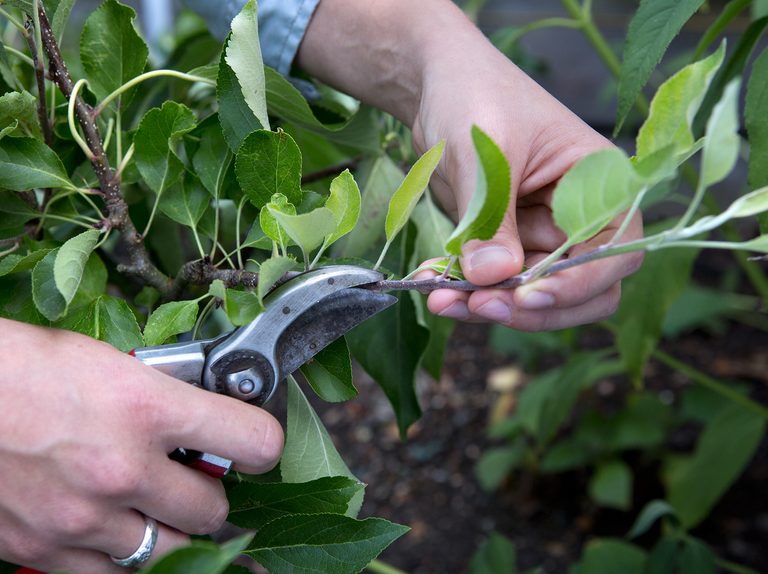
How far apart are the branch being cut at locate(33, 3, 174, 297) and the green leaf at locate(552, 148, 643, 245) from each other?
29 cm

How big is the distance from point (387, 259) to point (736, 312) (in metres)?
1.47

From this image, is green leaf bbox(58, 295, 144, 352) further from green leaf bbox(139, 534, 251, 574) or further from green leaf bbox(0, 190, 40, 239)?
green leaf bbox(139, 534, 251, 574)

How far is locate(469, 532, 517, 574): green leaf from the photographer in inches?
39.4

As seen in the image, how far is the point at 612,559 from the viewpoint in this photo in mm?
1119

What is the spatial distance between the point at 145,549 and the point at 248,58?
28cm

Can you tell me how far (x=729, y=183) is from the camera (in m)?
2.52

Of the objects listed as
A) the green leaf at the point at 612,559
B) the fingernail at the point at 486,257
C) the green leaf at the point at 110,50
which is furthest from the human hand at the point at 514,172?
the green leaf at the point at 612,559

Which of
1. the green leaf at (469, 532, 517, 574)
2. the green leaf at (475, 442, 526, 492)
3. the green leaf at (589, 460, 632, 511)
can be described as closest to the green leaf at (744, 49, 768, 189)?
the green leaf at (469, 532, 517, 574)

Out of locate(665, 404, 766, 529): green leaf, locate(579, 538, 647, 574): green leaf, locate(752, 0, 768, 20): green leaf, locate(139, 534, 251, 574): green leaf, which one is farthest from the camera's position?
locate(665, 404, 766, 529): green leaf

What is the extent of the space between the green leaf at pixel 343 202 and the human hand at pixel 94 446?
4.6 inches

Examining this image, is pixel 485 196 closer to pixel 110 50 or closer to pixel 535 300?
pixel 535 300

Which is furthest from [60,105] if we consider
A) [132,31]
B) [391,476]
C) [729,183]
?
[729,183]

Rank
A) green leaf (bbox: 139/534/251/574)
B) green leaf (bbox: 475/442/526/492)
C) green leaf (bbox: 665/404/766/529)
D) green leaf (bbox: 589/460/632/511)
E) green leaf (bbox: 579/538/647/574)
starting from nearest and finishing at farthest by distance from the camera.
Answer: green leaf (bbox: 139/534/251/574) < green leaf (bbox: 579/538/647/574) < green leaf (bbox: 665/404/766/529) < green leaf (bbox: 589/460/632/511) < green leaf (bbox: 475/442/526/492)

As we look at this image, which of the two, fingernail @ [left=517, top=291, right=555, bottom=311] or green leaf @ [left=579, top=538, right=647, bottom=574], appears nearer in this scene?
fingernail @ [left=517, top=291, right=555, bottom=311]
